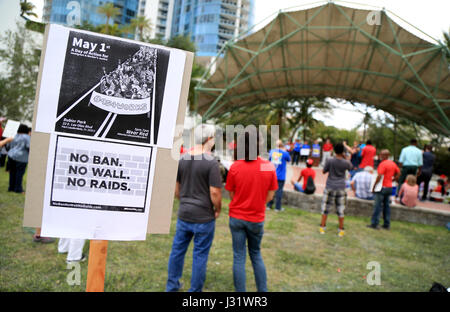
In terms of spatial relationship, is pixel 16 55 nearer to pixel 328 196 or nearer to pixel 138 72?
pixel 328 196

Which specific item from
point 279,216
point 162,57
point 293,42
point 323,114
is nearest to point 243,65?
point 293,42

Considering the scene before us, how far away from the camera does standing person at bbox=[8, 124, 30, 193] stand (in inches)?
289

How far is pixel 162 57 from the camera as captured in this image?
144 cm

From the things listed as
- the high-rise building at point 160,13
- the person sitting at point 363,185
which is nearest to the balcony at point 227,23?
the high-rise building at point 160,13

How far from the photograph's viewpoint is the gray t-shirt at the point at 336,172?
19.9 feet

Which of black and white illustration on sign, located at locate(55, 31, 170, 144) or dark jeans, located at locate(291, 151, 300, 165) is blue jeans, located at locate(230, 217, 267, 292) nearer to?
black and white illustration on sign, located at locate(55, 31, 170, 144)

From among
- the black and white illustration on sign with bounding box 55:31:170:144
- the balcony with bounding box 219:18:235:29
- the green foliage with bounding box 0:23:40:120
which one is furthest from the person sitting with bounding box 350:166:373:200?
the balcony with bounding box 219:18:235:29

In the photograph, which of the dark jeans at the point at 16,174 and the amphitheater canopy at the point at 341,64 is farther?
the amphitheater canopy at the point at 341,64

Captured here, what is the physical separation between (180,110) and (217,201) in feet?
6.04

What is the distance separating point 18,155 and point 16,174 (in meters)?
0.81

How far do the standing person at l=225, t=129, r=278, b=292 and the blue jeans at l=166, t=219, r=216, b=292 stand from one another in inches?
12.7

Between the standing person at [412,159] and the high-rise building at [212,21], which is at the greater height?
the high-rise building at [212,21]

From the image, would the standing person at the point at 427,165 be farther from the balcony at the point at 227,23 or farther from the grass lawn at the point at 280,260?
the balcony at the point at 227,23

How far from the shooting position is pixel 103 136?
1.36 meters
